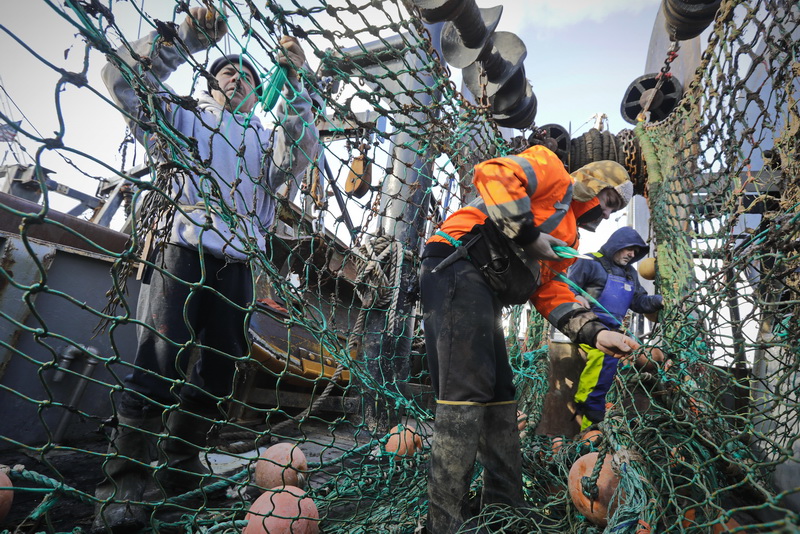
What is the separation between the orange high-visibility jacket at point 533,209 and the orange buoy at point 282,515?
1.31m

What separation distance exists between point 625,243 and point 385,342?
2.85m

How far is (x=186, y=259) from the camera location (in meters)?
2.04

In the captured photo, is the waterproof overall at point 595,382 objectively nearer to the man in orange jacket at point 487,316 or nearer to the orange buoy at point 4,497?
the man in orange jacket at point 487,316

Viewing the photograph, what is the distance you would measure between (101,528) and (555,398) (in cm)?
361

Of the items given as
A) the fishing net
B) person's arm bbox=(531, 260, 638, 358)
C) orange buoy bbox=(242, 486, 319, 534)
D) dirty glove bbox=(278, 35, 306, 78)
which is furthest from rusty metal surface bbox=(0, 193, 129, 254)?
person's arm bbox=(531, 260, 638, 358)

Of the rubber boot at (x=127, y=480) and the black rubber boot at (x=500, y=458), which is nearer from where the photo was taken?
the rubber boot at (x=127, y=480)

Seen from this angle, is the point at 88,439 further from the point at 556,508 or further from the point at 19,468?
the point at 556,508

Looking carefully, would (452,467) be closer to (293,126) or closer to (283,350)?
(293,126)

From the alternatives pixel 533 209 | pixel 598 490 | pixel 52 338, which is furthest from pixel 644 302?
pixel 52 338

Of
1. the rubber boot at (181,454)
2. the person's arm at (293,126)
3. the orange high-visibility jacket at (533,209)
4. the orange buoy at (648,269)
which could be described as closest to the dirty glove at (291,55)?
the person's arm at (293,126)

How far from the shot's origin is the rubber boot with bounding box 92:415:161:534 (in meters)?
1.59

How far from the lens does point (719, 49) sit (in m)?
2.76

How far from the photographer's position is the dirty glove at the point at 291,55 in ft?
7.09

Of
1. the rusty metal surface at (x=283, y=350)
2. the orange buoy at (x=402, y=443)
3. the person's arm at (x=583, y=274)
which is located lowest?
the orange buoy at (x=402, y=443)
